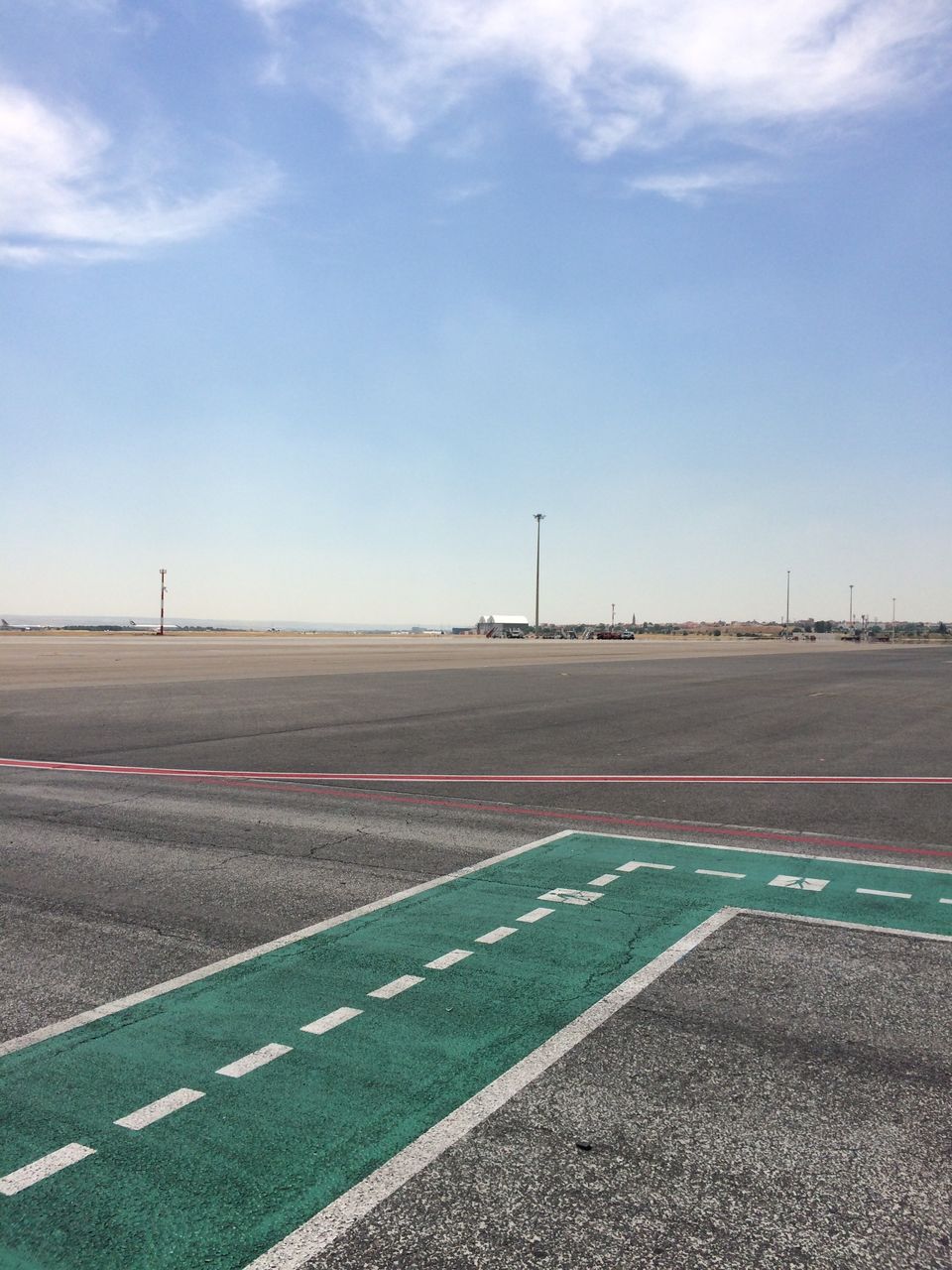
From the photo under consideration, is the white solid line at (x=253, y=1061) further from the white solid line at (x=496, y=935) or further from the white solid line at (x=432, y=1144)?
the white solid line at (x=496, y=935)

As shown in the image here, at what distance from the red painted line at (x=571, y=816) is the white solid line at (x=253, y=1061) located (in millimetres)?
4954

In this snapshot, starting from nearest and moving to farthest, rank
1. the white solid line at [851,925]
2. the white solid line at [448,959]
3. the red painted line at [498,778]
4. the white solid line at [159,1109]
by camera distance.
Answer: the white solid line at [159,1109]
the white solid line at [448,959]
the white solid line at [851,925]
the red painted line at [498,778]

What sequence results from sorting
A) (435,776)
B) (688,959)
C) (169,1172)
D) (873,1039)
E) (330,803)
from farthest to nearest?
(435,776)
(330,803)
(688,959)
(873,1039)
(169,1172)

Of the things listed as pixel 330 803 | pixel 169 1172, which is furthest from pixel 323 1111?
pixel 330 803

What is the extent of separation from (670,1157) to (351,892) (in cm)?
342

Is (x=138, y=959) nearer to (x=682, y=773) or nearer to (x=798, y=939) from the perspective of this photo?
(x=798, y=939)

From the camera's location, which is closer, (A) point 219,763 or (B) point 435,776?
(B) point 435,776

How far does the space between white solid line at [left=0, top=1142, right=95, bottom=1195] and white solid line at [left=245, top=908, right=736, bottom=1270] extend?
854 mm

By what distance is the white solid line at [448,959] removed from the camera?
482 cm

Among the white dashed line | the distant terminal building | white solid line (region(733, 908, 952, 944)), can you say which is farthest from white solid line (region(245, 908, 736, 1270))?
the distant terminal building

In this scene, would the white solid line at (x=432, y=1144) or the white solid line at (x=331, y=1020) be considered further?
the white solid line at (x=331, y=1020)

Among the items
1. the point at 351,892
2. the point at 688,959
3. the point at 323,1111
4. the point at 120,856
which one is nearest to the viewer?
the point at 323,1111

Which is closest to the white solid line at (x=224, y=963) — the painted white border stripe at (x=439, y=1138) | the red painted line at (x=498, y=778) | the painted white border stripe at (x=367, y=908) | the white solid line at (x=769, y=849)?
the painted white border stripe at (x=367, y=908)

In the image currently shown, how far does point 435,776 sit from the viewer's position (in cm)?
1101
